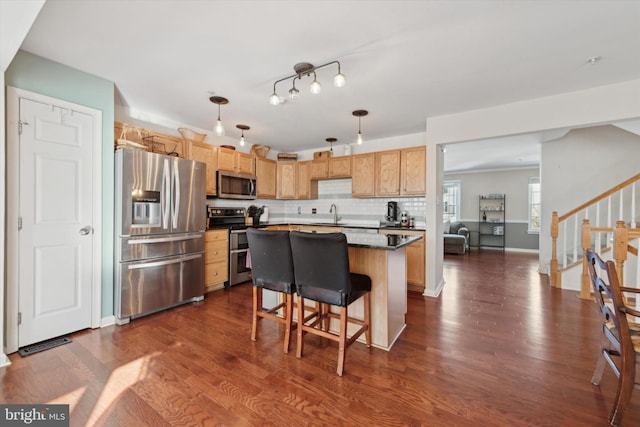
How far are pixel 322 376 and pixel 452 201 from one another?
334 inches

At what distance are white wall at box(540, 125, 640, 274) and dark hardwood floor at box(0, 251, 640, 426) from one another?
2804 millimetres

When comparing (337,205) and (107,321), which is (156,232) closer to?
(107,321)

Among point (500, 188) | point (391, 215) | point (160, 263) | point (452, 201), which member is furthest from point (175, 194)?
point (500, 188)

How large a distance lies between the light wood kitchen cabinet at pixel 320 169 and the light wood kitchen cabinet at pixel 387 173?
3.34 feet

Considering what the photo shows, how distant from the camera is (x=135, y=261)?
2852mm

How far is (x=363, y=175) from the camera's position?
4723 mm

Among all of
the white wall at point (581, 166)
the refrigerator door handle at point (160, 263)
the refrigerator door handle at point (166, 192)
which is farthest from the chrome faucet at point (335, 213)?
the white wall at point (581, 166)

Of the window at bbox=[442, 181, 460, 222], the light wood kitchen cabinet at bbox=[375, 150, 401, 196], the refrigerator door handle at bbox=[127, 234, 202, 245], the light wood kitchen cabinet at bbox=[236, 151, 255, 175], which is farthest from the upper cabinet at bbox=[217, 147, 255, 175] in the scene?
the window at bbox=[442, 181, 460, 222]

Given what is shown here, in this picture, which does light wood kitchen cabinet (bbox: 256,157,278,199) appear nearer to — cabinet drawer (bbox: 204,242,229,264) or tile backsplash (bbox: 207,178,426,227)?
tile backsplash (bbox: 207,178,426,227)

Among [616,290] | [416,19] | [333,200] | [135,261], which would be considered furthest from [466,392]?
[333,200]

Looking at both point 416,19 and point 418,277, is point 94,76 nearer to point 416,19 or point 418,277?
point 416,19

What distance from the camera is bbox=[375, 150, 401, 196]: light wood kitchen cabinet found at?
436 cm

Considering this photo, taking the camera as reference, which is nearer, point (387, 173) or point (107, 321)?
point (107, 321)

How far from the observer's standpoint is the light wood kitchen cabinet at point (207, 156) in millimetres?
3877
